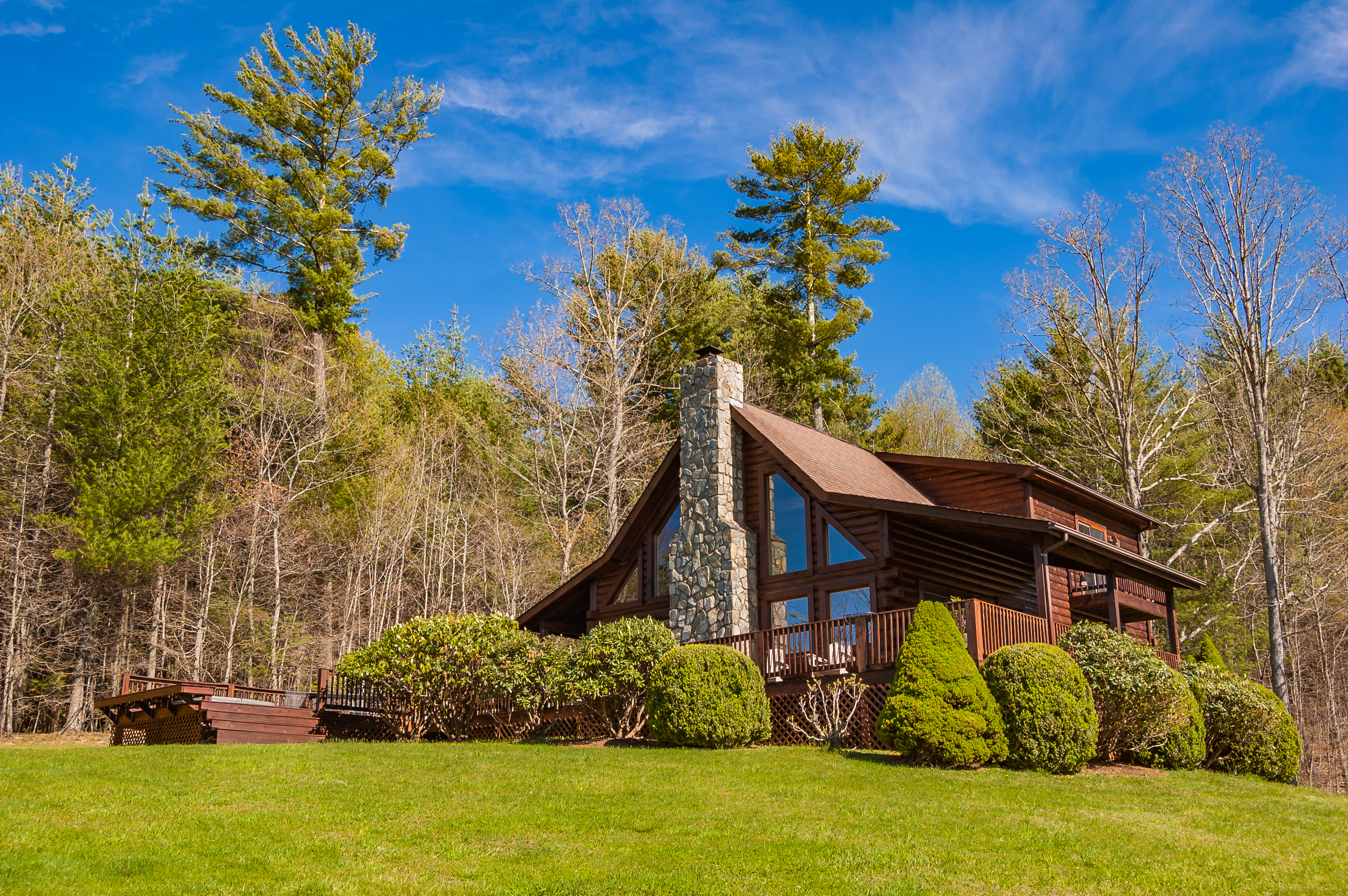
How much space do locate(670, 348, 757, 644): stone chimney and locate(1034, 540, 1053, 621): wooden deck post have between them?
193 inches

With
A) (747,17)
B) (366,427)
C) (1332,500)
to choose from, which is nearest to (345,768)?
(747,17)

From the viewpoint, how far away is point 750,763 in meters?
11.8

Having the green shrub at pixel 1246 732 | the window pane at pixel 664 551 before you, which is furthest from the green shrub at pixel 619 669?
the green shrub at pixel 1246 732

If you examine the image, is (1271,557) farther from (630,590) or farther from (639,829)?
(639,829)

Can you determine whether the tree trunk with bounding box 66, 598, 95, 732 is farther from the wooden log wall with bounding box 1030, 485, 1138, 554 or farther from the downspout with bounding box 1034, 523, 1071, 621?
the wooden log wall with bounding box 1030, 485, 1138, 554

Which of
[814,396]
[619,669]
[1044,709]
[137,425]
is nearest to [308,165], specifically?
[137,425]

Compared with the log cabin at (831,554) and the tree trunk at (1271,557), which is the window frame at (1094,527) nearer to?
the log cabin at (831,554)

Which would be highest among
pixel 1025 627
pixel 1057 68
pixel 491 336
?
pixel 1057 68

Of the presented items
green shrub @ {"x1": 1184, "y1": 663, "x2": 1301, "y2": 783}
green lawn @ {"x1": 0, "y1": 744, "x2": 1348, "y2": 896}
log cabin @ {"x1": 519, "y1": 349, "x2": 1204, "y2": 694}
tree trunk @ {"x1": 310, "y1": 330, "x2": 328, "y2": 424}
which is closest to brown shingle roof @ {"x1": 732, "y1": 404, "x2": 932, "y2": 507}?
log cabin @ {"x1": 519, "y1": 349, "x2": 1204, "y2": 694}

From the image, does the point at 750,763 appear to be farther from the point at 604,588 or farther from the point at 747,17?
the point at 747,17

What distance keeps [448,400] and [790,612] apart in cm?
2134

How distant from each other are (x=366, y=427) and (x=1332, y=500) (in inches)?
1149

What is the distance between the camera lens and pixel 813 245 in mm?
31859

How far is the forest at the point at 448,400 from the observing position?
2180 centimetres
